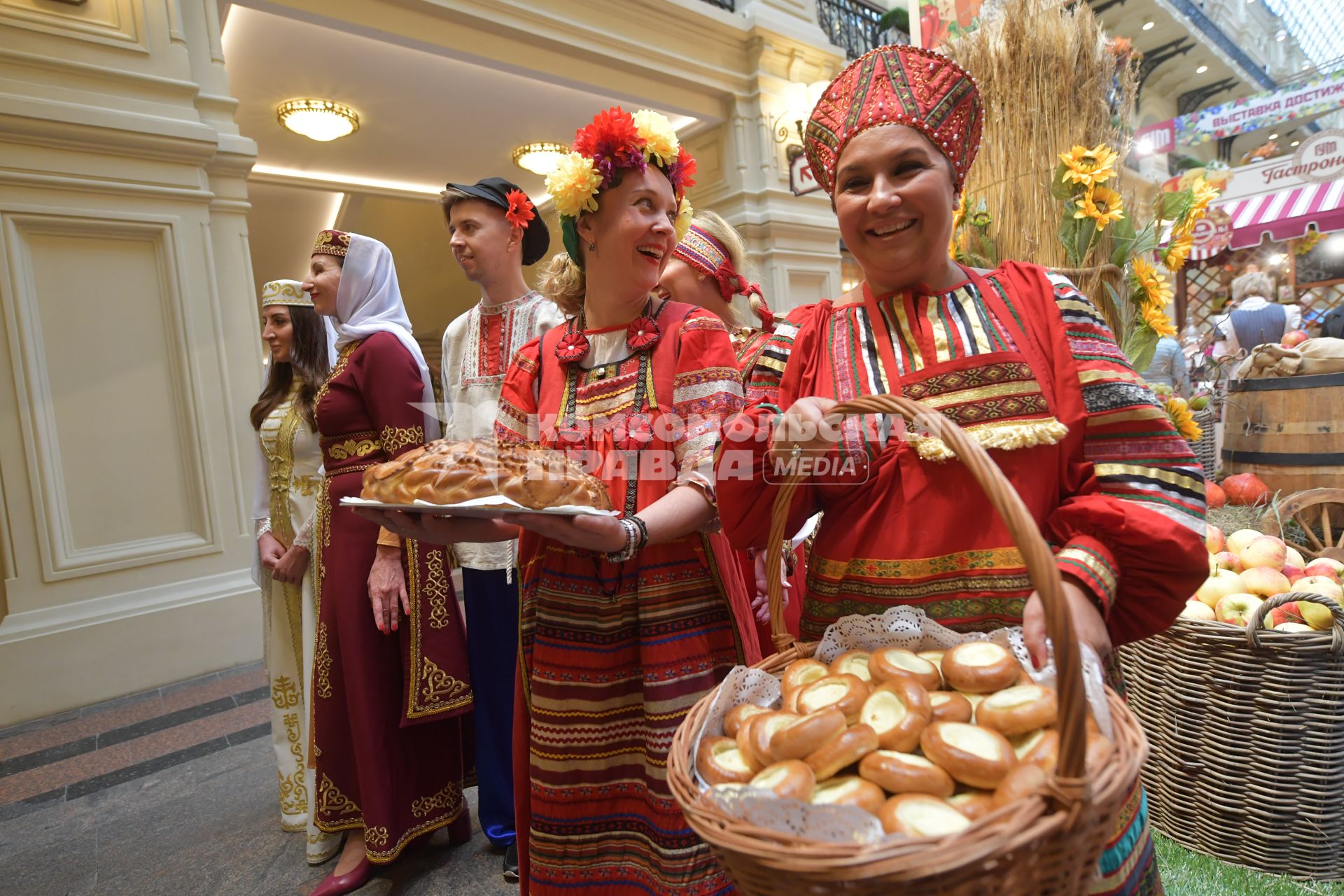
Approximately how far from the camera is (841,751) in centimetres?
75

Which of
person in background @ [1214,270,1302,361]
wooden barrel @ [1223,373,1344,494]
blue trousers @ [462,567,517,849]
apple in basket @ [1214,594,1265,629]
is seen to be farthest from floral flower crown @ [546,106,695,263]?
person in background @ [1214,270,1302,361]

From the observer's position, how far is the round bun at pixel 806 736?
763 mm

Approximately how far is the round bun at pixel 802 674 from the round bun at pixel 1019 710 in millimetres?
201

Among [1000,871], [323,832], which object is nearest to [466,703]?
[323,832]

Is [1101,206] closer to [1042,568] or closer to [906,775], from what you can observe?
[1042,568]

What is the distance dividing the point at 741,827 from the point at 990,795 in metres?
0.27

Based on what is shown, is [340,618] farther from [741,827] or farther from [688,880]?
[741,827]

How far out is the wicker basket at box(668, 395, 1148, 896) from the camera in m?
0.58

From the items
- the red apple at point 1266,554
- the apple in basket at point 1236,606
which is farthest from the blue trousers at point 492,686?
the red apple at point 1266,554

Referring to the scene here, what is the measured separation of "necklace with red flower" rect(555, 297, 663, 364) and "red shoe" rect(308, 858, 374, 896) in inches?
68.1

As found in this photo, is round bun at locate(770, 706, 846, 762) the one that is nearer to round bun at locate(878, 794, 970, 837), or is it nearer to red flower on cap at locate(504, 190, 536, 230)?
round bun at locate(878, 794, 970, 837)

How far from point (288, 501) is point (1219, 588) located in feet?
10.1

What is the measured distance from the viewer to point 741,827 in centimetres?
65

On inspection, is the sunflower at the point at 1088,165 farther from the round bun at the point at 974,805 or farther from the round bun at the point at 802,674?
the round bun at the point at 974,805
